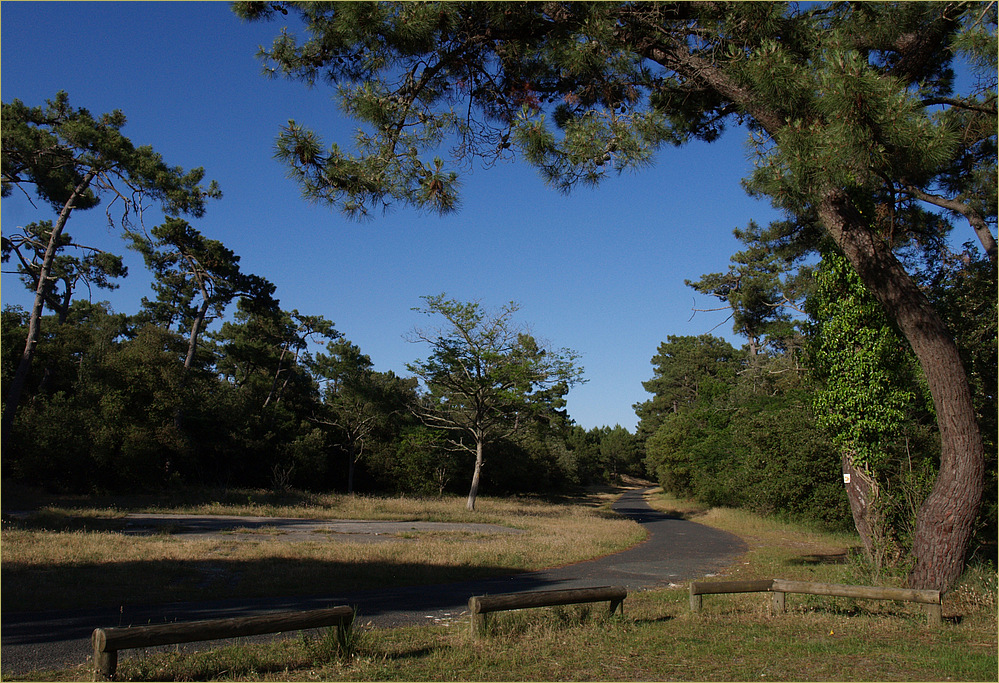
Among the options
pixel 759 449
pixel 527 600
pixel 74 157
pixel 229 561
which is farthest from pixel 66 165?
pixel 759 449

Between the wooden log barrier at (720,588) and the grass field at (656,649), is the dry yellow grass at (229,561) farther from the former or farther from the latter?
the wooden log barrier at (720,588)

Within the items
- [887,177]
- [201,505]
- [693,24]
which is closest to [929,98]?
[887,177]

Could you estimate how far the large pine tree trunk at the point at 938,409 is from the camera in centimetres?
732

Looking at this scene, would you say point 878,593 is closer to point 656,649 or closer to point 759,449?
point 656,649

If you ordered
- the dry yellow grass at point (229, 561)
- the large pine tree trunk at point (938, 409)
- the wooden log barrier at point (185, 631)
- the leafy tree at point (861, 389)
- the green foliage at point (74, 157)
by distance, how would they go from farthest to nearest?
the green foliage at point (74, 157), the leafy tree at point (861, 389), the dry yellow grass at point (229, 561), the large pine tree trunk at point (938, 409), the wooden log barrier at point (185, 631)

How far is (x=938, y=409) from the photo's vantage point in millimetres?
7551

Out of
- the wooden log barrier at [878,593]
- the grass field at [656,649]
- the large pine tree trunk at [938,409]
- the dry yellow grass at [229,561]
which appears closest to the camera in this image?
the grass field at [656,649]

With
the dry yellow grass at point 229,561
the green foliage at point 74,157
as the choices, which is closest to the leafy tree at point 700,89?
the dry yellow grass at point 229,561

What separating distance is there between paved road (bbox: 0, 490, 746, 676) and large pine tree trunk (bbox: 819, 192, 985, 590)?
14.5ft

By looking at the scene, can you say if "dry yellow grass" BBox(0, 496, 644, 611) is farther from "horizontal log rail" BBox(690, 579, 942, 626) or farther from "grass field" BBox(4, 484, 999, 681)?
"horizontal log rail" BBox(690, 579, 942, 626)

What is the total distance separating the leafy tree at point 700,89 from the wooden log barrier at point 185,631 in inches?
176

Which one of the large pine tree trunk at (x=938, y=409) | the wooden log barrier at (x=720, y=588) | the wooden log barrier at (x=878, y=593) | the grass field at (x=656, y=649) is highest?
the large pine tree trunk at (x=938, y=409)

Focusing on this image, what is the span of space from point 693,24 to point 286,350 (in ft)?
135

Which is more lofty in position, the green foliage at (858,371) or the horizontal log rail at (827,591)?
the green foliage at (858,371)
